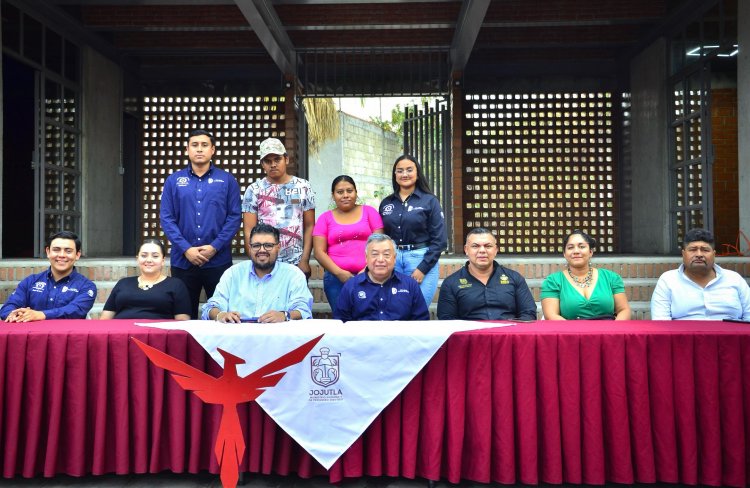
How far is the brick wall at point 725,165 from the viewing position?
8547 mm

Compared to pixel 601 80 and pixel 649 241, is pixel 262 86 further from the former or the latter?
pixel 649 241

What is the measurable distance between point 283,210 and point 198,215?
1.72ft

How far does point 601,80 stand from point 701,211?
108 inches

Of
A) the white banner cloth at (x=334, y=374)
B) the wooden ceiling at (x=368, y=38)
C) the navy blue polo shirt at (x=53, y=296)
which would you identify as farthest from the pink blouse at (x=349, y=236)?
the wooden ceiling at (x=368, y=38)

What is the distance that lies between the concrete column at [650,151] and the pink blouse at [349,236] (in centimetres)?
471

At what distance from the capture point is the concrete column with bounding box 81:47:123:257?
7.44 m

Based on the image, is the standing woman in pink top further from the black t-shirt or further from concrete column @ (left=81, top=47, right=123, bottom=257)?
concrete column @ (left=81, top=47, right=123, bottom=257)

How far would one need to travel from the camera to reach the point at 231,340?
2625 mm

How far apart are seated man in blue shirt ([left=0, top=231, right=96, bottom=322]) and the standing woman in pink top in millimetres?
1387

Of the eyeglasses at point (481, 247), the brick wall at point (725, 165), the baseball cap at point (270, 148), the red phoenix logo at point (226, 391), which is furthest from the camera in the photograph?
the brick wall at point (725, 165)

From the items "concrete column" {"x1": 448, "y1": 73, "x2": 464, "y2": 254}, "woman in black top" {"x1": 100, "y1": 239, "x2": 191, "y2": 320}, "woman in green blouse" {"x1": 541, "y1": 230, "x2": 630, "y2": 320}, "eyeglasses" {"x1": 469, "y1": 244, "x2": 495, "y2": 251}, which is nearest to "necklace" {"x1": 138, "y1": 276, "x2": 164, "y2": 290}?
"woman in black top" {"x1": 100, "y1": 239, "x2": 191, "y2": 320}

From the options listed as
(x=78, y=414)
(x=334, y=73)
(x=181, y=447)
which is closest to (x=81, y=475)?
(x=78, y=414)

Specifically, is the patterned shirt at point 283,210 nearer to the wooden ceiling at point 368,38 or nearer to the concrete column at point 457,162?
the wooden ceiling at point 368,38

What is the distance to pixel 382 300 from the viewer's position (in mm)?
3279
